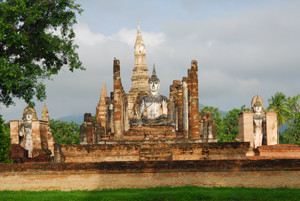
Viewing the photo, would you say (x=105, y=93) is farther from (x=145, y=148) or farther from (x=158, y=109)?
(x=145, y=148)

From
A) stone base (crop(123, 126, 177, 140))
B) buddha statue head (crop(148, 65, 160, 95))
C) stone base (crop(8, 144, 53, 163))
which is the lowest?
stone base (crop(8, 144, 53, 163))

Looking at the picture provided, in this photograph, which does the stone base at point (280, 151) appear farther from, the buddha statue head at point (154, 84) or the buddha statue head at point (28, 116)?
the buddha statue head at point (28, 116)

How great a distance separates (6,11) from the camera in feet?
48.0

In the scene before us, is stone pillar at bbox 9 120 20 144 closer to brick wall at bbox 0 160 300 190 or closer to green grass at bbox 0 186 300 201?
brick wall at bbox 0 160 300 190

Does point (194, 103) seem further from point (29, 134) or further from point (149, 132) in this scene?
point (29, 134)

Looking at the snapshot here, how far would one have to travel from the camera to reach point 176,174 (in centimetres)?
1337

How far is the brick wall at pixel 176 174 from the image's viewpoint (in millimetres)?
13258

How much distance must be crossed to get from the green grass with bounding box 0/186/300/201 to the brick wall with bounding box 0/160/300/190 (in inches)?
19.5

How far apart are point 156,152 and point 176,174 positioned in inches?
115

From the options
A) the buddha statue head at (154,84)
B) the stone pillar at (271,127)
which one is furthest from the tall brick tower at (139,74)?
the stone pillar at (271,127)

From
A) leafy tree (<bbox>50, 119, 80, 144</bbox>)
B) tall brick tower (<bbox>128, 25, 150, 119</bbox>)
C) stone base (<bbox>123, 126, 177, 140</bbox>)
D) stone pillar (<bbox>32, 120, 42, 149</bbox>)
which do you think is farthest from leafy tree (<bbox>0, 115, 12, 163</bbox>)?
leafy tree (<bbox>50, 119, 80, 144</bbox>)

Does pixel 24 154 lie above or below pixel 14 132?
below

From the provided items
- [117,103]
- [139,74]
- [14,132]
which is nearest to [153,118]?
[117,103]

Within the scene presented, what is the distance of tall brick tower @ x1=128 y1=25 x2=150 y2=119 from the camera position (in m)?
52.9
